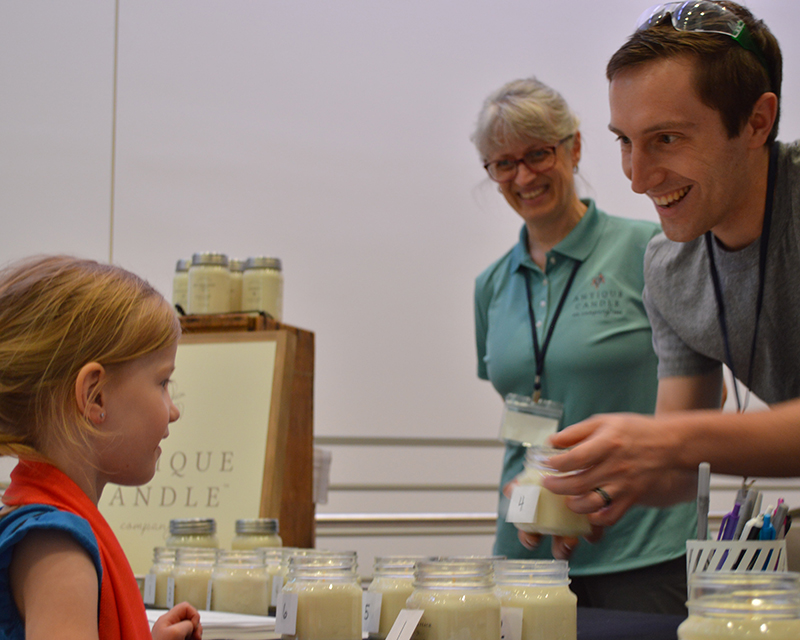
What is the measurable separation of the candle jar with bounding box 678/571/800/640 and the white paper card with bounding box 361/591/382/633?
0.52 meters

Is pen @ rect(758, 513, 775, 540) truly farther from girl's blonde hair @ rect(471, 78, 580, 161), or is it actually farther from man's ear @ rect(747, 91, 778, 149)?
girl's blonde hair @ rect(471, 78, 580, 161)

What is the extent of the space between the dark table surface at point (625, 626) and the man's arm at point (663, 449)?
0.15m

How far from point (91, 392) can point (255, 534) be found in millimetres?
846

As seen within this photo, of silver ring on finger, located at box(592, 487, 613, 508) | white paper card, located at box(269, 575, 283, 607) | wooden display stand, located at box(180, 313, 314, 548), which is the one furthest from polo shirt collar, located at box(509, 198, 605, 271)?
white paper card, located at box(269, 575, 283, 607)

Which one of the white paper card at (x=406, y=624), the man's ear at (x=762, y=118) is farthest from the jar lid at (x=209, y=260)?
the white paper card at (x=406, y=624)

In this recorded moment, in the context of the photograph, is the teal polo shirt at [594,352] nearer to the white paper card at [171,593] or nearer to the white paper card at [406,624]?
the white paper card at [171,593]

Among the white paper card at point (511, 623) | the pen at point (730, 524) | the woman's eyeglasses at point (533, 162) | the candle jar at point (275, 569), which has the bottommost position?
the candle jar at point (275, 569)

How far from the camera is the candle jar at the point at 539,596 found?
970 mm

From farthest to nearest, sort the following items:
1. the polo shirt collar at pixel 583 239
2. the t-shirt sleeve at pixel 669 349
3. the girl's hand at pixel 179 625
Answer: the polo shirt collar at pixel 583 239, the t-shirt sleeve at pixel 669 349, the girl's hand at pixel 179 625

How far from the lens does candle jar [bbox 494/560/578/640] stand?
0.97m

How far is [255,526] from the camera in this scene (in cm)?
176

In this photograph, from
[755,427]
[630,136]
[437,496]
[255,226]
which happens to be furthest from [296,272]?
[755,427]

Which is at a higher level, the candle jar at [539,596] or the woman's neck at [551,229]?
the woman's neck at [551,229]

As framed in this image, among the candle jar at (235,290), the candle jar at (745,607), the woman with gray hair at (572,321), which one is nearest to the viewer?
the candle jar at (745,607)
